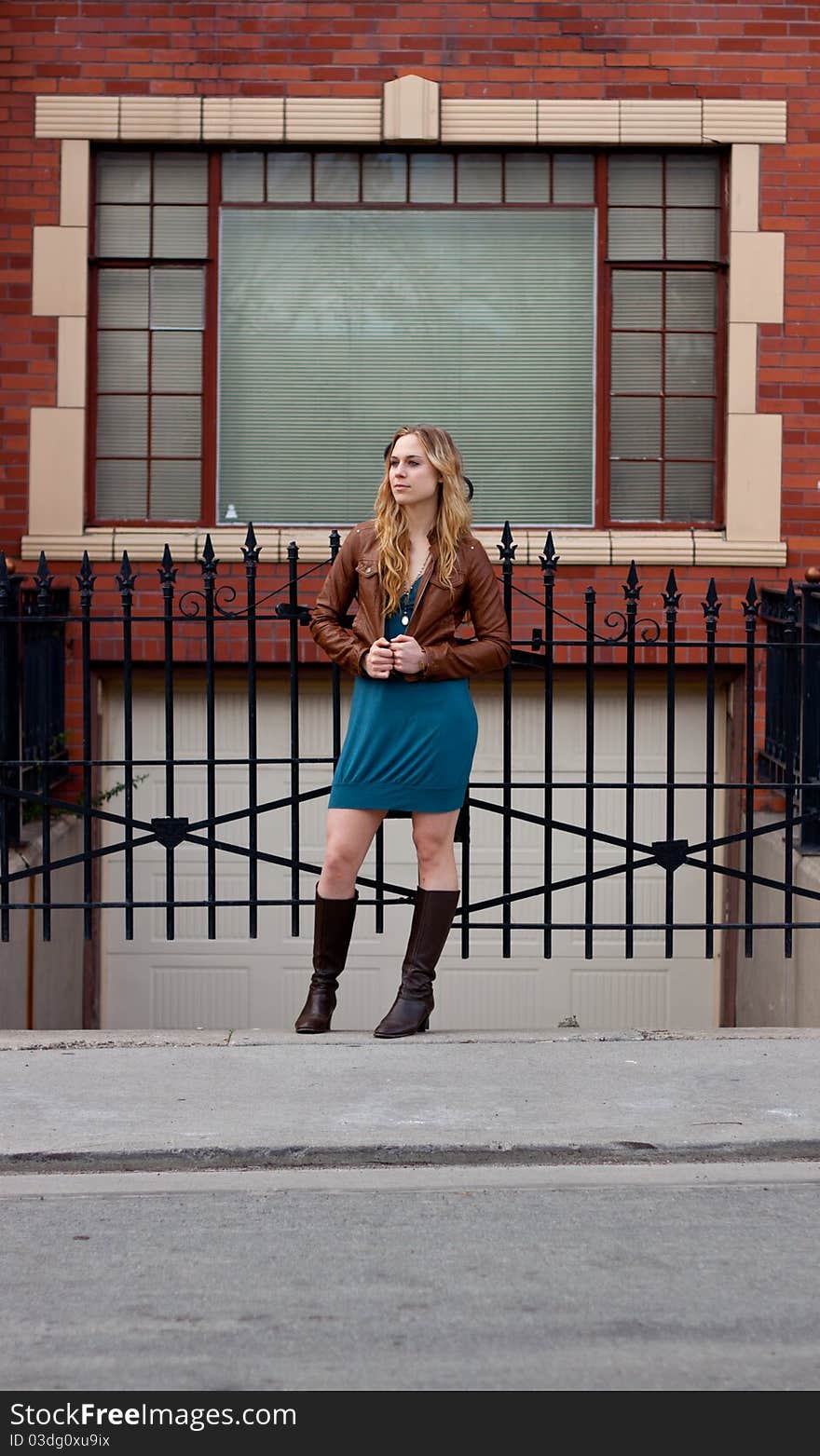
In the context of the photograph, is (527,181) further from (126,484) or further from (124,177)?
(126,484)

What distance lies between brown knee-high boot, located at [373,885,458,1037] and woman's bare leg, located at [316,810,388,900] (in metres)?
0.27

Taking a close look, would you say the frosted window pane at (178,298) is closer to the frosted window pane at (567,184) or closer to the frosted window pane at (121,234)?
the frosted window pane at (121,234)

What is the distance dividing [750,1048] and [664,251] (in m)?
5.28

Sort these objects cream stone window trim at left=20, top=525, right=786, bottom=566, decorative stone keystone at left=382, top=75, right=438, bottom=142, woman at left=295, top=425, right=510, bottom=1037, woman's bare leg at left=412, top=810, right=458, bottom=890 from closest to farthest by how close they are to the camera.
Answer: woman at left=295, top=425, right=510, bottom=1037, woman's bare leg at left=412, top=810, right=458, bottom=890, decorative stone keystone at left=382, top=75, right=438, bottom=142, cream stone window trim at left=20, top=525, right=786, bottom=566

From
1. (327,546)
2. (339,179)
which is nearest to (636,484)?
(327,546)

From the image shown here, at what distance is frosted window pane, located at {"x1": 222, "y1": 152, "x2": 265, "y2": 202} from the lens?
10.6 m

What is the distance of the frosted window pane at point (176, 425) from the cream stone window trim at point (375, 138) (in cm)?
45

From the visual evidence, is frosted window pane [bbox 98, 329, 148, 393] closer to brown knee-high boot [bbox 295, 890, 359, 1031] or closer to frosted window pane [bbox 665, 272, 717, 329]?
frosted window pane [bbox 665, 272, 717, 329]

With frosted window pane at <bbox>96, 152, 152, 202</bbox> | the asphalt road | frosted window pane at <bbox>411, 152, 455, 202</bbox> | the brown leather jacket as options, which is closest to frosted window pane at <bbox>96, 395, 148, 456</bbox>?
frosted window pane at <bbox>96, 152, 152, 202</bbox>

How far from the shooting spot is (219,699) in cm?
1072

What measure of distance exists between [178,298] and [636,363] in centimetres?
256

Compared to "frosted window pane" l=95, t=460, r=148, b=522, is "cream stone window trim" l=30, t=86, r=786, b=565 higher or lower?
higher
